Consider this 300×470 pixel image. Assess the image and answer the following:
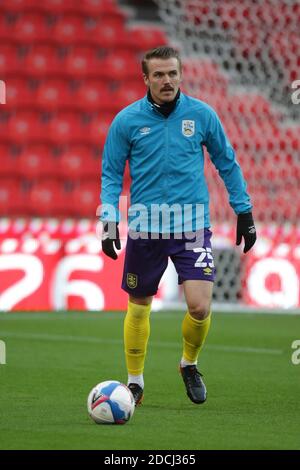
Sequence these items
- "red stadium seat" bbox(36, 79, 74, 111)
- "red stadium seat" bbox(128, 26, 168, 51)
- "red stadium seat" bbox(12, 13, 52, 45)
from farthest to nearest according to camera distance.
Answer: "red stadium seat" bbox(128, 26, 168, 51)
"red stadium seat" bbox(12, 13, 52, 45)
"red stadium seat" bbox(36, 79, 74, 111)

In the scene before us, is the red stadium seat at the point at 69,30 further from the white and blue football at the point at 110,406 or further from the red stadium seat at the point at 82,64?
the white and blue football at the point at 110,406

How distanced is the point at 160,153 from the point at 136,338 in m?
0.95

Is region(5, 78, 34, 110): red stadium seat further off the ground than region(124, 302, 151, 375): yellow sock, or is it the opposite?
region(5, 78, 34, 110): red stadium seat

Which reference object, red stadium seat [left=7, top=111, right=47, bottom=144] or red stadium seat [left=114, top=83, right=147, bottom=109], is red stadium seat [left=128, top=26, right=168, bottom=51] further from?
red stadium seat [left=7, top=111, right=47, bottom=144]

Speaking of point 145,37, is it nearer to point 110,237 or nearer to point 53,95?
point 53,95

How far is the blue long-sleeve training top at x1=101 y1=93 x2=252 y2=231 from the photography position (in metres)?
5.77

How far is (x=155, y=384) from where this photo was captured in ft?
21.7

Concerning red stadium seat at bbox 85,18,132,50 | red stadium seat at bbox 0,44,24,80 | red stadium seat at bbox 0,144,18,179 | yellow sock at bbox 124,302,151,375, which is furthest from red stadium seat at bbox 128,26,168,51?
yellow sock at bbox 124,302,151,375

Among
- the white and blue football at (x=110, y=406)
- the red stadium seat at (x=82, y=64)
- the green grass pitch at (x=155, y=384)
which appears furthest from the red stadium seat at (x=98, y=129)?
the white and blue football at (x=110, y=406)

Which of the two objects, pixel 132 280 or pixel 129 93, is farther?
pixel 129 93

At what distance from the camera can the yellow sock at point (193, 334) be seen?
5875 mm

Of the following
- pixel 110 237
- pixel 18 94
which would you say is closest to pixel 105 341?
pixel 110 237

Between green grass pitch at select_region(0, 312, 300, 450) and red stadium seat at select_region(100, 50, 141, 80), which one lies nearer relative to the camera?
green grass pitch at select_region(0, 312, 300, 450)

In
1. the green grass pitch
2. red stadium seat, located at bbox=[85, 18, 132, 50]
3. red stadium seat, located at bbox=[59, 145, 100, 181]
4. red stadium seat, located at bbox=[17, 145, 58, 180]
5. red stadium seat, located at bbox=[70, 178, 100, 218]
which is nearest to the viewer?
the green grass pitch
